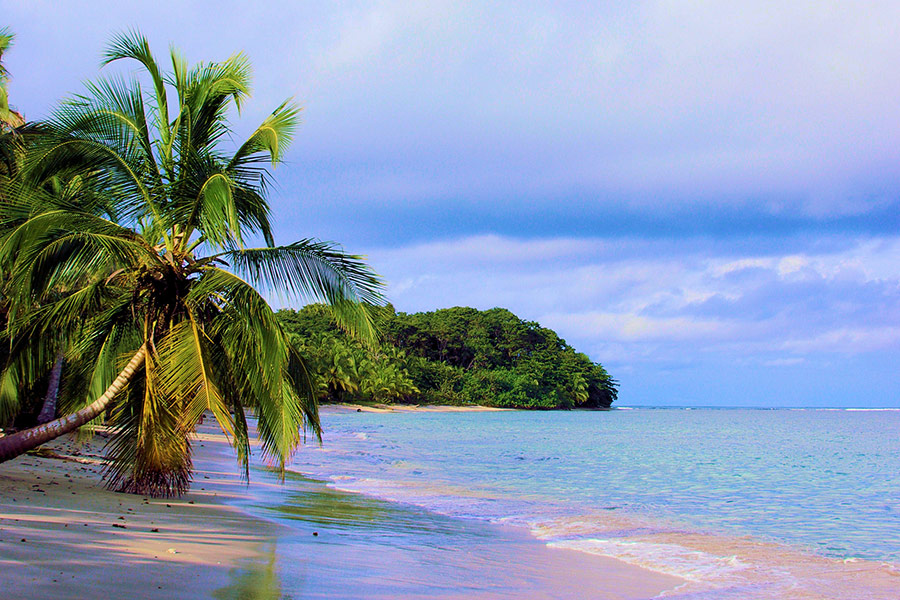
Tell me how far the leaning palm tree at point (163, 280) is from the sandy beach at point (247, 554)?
85cm

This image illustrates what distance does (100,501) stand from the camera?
8.22 metres

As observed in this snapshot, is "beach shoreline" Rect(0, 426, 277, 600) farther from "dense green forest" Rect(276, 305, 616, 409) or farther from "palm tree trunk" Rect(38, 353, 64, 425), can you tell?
"dense green forest" Rect(276, 305, 616, 409)

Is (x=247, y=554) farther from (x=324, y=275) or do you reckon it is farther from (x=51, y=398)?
(x=51, y=398)

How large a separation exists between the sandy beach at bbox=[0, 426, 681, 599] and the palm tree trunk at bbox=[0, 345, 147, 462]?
561 millimetres

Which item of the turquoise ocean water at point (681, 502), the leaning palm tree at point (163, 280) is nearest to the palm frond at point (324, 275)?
the leaning palm tree at point (163, 280)

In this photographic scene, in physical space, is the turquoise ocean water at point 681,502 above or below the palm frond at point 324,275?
below

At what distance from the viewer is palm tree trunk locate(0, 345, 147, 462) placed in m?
7.56

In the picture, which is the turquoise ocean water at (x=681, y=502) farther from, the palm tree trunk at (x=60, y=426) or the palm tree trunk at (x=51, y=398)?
the palm tree trunk at (x=51, y=398)

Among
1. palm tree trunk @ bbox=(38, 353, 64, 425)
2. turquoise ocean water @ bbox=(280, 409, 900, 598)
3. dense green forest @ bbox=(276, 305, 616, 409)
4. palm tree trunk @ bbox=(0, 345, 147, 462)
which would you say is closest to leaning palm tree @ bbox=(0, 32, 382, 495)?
palm tree trunk @ bbox=(0, 345, 147, 462)

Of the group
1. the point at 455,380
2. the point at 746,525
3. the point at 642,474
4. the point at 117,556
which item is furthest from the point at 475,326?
the point at 117,556

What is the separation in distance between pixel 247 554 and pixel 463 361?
83.3m

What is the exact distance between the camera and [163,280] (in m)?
8.51

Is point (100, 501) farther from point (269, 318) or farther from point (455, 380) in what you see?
point (455, 380)

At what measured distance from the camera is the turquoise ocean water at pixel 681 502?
8109 mm
